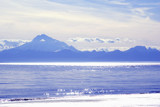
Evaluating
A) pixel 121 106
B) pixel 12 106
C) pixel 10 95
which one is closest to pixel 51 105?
pixel 12 106

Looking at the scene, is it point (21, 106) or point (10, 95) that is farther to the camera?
point (10, 95)

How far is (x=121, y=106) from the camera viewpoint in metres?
45.7

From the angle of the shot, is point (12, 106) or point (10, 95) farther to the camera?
point (10, 95)

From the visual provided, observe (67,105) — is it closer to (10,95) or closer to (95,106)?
(95,106)

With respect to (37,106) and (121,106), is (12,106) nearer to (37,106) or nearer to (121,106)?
(37,106)

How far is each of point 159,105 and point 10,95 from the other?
1251 inches

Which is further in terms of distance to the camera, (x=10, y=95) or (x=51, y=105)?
(x=10, y=95)

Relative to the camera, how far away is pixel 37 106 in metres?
46.5

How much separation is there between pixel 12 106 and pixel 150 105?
2051cm

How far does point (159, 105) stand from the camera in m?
46.4

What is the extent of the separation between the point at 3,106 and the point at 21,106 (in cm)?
261

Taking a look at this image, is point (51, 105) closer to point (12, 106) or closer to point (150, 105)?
point (12, 106)

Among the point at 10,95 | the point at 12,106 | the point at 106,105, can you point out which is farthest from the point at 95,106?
the point at 10,95

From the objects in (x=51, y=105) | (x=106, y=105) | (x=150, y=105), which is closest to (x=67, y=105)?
(x=51, y=105)
